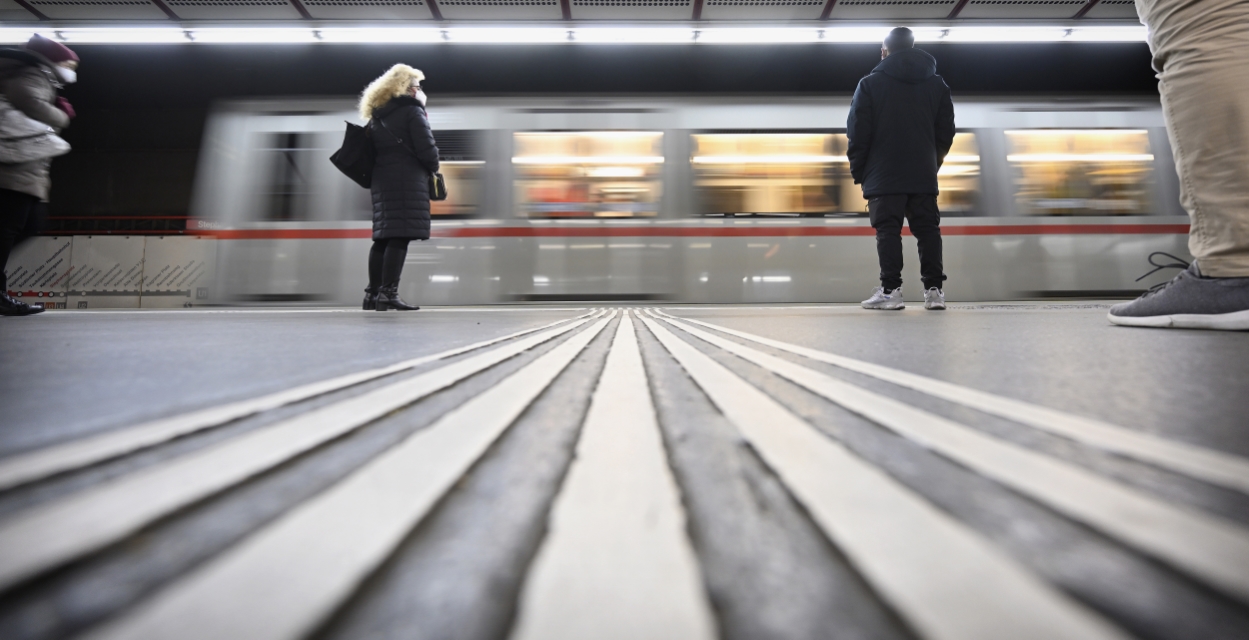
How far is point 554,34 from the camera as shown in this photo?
16.2ft

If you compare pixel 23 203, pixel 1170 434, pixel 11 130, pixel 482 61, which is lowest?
pixel 1170 434

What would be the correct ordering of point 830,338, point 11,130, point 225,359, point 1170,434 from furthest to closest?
point 11,130
point 830,338
point 225,359
point 1170,434

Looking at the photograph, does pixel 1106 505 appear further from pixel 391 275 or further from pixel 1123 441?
pixel 391 275

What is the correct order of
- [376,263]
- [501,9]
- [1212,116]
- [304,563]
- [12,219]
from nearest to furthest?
[304,563]
[1212,116]
[12,219]
[376,263]
[501,9]

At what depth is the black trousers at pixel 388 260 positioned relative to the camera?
295 centimetres

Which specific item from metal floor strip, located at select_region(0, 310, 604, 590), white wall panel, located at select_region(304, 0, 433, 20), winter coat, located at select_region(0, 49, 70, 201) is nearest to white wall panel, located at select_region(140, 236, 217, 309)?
white wall panel, located at select_region(304, 0, 433, 20)

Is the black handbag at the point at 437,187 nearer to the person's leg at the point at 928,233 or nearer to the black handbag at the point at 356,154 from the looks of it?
the black handbag at the point at 356,154

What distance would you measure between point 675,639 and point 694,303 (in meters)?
4.23

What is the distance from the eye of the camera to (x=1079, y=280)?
432cm

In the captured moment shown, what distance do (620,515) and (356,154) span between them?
10.7 feet

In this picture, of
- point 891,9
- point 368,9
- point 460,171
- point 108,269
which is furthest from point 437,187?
point 108,269

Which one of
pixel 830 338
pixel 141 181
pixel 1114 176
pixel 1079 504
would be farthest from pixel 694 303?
pixel 141 181

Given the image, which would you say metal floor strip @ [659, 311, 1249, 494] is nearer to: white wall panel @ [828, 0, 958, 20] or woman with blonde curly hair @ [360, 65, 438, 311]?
woman with blonde curly hair @ [360, 65, 438, 311]

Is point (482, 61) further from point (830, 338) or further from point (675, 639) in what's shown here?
point (675, 639)
